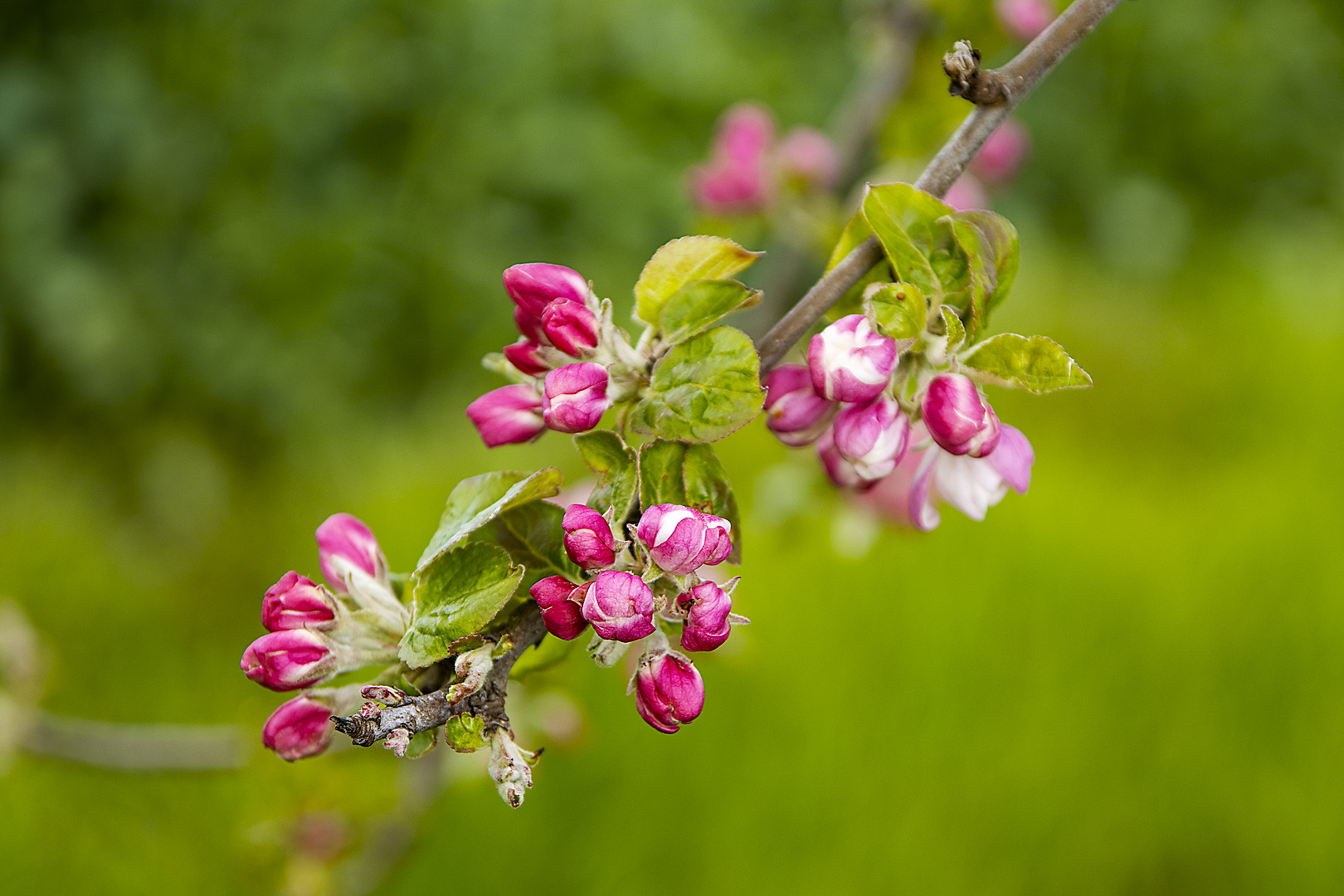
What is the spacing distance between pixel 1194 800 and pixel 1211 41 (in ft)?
6.57

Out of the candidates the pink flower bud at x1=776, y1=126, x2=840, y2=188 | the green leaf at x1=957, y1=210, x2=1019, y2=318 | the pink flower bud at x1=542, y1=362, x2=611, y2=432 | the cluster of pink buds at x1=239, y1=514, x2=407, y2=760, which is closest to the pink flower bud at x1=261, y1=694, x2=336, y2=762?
the cluster of pink buds at x1=239, y1=514, x2=407, y2=760

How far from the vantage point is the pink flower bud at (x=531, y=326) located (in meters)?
0.27

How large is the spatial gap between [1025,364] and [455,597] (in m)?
0.16

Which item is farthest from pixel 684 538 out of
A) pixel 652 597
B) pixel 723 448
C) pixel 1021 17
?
pixel 723 448

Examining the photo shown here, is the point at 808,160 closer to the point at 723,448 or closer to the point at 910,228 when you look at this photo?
the point at 910,228

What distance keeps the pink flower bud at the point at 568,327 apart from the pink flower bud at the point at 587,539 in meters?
0.05

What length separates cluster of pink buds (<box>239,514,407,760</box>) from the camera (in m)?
0.26

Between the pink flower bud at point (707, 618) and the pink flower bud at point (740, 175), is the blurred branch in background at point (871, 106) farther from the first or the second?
the pink flower bud at point (707, 618)

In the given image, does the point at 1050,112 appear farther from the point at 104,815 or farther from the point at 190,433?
the point at 104,815

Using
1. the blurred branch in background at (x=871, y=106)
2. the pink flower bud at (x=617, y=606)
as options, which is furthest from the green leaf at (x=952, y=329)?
the blurred branch in background at (x=871, y=106)

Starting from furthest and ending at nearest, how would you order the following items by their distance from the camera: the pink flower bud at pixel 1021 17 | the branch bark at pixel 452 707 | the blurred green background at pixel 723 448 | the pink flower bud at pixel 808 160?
the blurred green background at pixel 723 448 → the pink flower bud at pixel 808 160 → the pink flower bud at pixel 1021 17 → the branch bark at pixel 452 707

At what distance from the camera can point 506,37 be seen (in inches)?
76.2

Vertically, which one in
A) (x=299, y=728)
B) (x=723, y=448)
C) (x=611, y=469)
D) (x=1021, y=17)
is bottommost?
(x=723, y=448)

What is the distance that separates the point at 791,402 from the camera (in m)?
0.29
